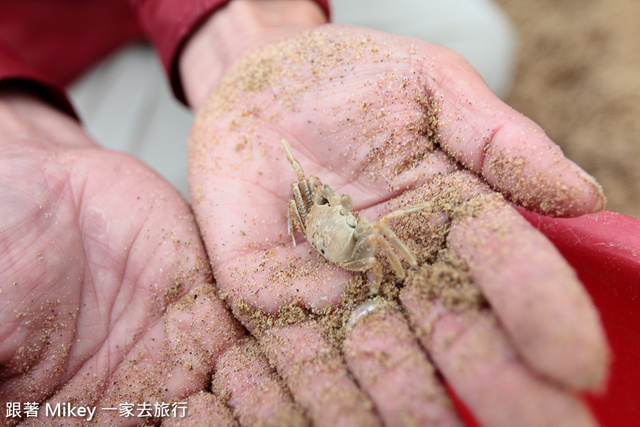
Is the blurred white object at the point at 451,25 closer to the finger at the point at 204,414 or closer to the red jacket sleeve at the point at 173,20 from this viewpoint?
the red jacket sleeve at the point at 173,20

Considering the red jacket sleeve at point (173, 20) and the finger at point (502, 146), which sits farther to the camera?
the red jacket sleeve at point (173, 20)

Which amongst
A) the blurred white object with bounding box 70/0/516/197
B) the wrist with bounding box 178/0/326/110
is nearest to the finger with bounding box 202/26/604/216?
the wrist with bounding box 178/0/326/110

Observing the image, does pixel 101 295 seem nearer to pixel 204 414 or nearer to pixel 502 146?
pixel 204 414

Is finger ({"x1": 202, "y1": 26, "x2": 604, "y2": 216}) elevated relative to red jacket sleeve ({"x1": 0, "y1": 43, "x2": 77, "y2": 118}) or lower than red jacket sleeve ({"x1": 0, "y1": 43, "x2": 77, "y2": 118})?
elevated

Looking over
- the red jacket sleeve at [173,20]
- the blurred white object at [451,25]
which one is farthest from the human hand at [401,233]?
the blurred white object at [451,25]

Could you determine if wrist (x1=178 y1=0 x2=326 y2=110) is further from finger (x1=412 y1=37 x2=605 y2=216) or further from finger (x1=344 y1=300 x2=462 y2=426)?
finger (x1=344 y1=300 x2=462 y2=426)

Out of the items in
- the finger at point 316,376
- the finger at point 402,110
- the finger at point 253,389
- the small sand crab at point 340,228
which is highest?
the finger at point 402,110

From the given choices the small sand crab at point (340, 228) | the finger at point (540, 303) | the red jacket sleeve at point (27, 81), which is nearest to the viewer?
the finger at point (540, 303)
